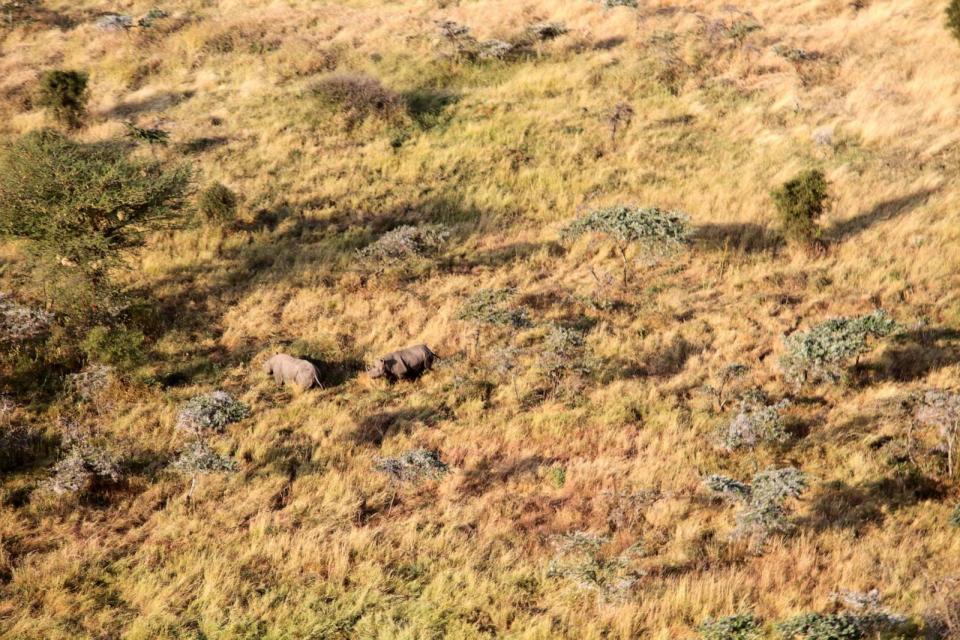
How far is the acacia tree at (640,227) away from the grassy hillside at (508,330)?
635 mm

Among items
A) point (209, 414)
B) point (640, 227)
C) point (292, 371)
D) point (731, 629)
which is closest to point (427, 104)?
point (640, 227)

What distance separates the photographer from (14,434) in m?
12.9

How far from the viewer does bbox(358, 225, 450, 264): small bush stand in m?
19.0

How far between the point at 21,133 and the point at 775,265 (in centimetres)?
2797

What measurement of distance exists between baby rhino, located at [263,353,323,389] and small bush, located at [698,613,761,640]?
31.2ft

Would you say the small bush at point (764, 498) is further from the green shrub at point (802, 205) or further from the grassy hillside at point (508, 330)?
the green shrub at point (802, 205)

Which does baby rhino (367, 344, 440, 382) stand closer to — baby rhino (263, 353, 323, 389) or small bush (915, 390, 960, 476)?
baby rhino (263, 353, 323, 389)

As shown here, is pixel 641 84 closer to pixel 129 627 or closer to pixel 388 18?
pixel 388 18

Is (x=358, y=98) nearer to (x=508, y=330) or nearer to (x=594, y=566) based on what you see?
(x=508, y=330)

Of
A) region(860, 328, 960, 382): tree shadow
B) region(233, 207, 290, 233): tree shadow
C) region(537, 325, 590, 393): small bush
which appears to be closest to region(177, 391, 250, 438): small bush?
region(537, 325, 590, 393): small bush

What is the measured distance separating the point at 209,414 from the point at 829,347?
39.6 feet

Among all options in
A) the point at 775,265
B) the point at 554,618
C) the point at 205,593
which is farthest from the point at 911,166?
the point at 205,593

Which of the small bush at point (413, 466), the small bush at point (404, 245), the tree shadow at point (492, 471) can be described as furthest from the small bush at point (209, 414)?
the small bush at point (404, 245)

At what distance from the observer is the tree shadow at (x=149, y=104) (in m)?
27.9
